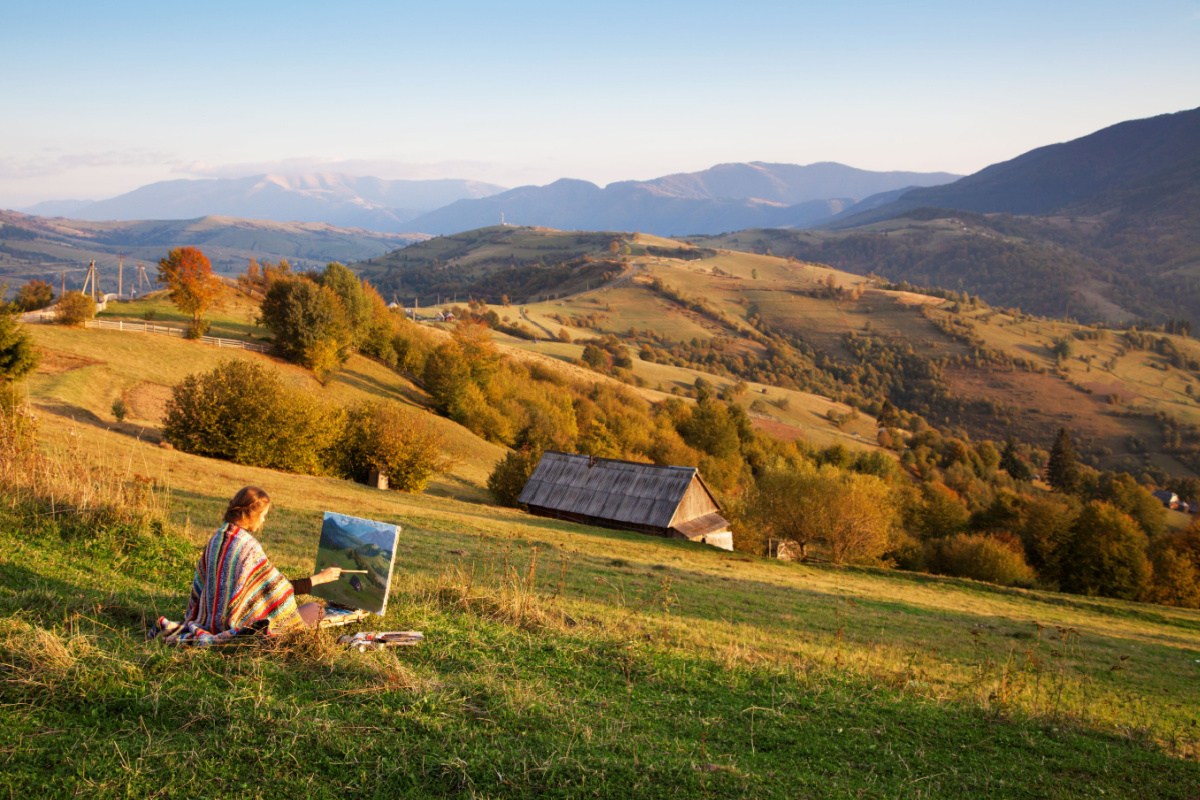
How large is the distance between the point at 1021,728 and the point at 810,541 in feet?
109

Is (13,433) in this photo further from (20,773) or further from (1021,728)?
(1021,728)

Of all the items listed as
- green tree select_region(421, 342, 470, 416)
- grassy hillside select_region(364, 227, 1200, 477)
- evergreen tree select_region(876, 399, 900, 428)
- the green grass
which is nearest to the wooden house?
green tree select_region(421, 342, 470, 416)

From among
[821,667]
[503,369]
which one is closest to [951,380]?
[503,369]

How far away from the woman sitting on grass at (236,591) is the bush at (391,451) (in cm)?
2936

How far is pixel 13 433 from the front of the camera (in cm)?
1344

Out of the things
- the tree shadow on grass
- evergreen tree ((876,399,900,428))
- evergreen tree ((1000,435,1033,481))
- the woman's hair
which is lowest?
evergreen tree ((1000,435,1033,481))

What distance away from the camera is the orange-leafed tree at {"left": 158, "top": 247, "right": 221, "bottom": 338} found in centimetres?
5112

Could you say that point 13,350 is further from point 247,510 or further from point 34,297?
point 34,297

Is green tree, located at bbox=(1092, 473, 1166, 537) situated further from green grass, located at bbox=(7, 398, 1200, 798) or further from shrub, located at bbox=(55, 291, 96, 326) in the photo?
shrub, located at bbox=(55, 291, 96, 326)

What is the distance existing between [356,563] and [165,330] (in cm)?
5271

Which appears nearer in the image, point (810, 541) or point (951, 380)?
point (810, 541)

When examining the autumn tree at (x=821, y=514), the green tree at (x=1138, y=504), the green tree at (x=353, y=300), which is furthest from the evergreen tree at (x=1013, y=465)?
the green tree at (x=353, y=300)

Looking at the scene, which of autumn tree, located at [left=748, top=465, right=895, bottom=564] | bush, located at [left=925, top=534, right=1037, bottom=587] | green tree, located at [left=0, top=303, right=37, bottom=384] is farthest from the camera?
bush, located at [left=925, top=534, right=1037, bottom=587]

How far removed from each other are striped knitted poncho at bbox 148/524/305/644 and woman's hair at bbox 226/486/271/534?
0.07m
